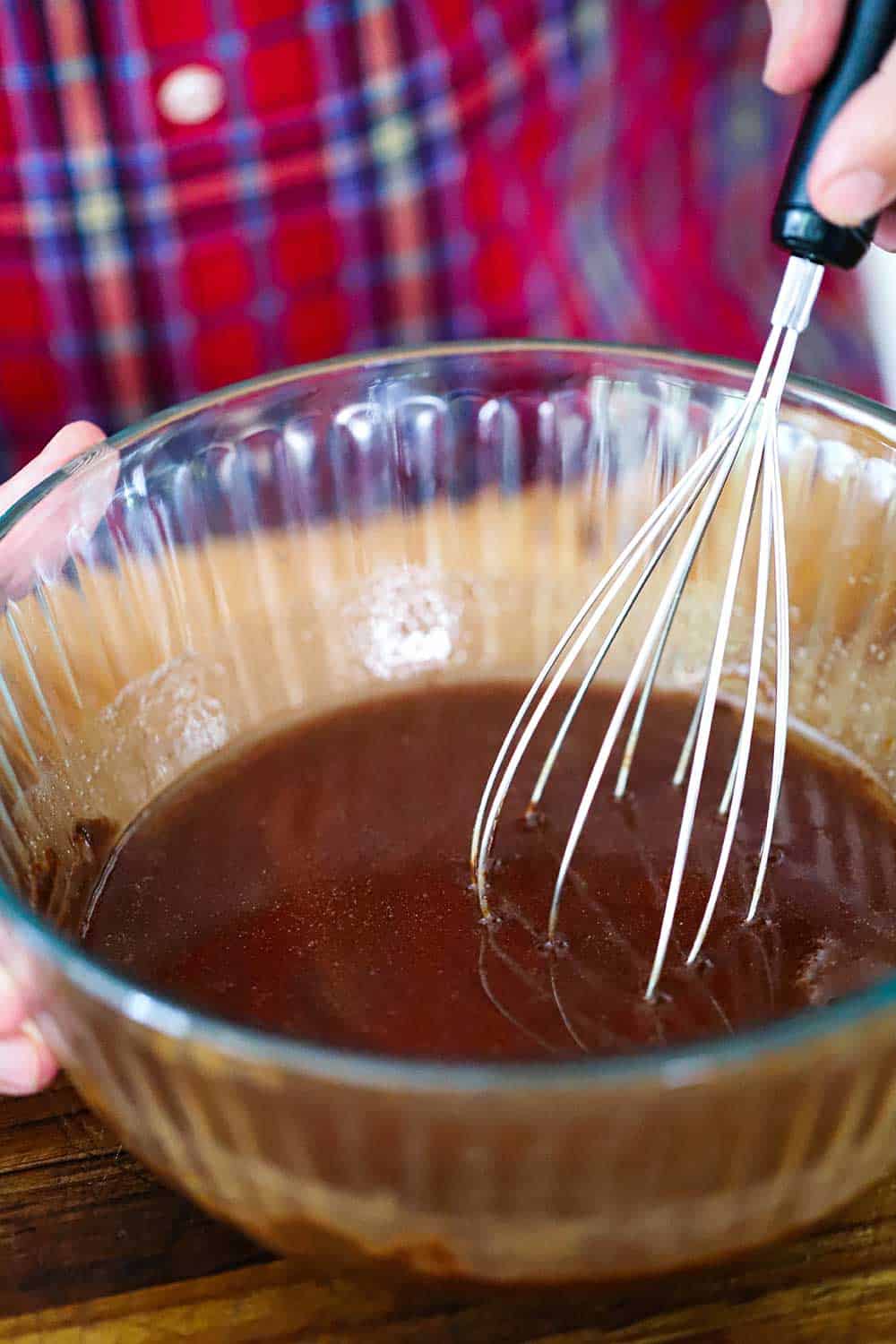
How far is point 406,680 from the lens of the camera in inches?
30.3

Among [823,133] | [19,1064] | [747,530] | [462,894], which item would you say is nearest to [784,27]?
[823,133]

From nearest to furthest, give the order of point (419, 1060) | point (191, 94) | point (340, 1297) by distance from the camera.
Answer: point (419, 1060)
point (340, 1297)
point (191, 94)

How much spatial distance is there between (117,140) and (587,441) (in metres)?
0.44

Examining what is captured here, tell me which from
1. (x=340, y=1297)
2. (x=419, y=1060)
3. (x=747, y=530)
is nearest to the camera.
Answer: (x=419, y=1060)

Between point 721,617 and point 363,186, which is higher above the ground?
point 363,186

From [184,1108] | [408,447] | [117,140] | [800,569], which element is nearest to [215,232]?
[117,140]

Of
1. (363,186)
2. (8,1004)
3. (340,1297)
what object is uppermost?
(363,186)

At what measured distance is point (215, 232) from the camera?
1004 mm

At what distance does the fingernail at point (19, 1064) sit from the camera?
51 centimetres

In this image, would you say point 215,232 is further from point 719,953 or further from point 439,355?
point 719,953

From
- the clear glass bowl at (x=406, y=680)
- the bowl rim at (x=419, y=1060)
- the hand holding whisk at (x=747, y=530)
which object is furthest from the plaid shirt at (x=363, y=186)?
the bowl rim at (x=419, y=1060)

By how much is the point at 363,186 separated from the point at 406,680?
45 centimetres

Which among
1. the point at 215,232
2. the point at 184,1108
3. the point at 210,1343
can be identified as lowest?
the point at 210,1343

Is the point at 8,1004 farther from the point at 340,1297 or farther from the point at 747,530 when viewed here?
the point at 747,530
